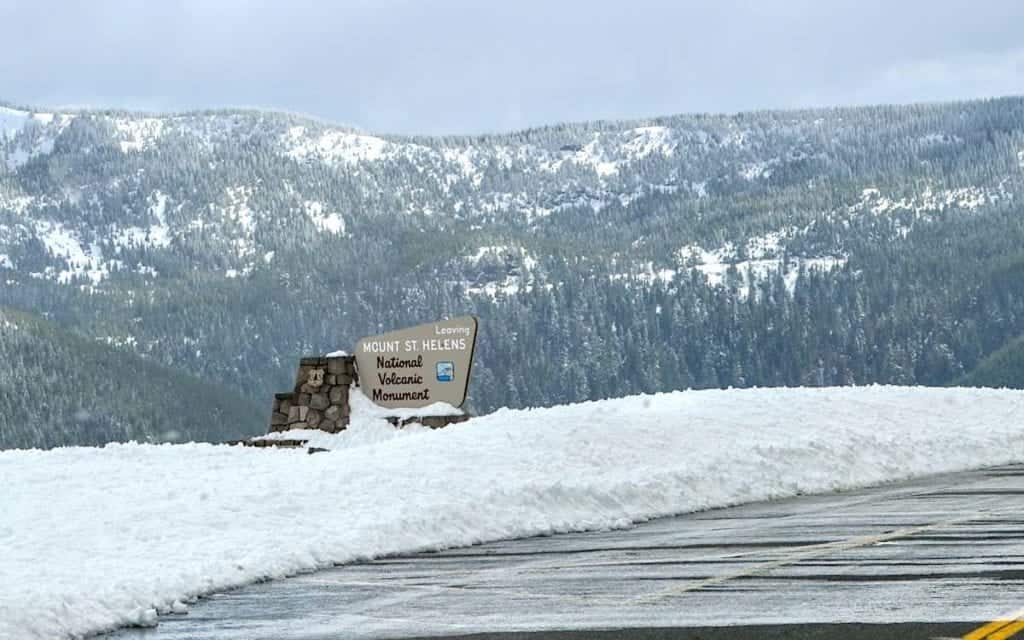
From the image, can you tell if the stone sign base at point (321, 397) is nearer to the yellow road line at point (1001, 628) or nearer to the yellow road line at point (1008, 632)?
the yellow road line at point (1001, 628)

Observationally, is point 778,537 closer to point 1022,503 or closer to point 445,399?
point 1022,503

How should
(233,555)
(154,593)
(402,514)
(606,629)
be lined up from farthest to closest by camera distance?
(402,514) → (233,555) → (154,593) → (606,629)

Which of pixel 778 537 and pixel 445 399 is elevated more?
pixel 445 399

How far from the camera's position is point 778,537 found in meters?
16.5

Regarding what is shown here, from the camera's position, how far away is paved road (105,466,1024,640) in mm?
11367

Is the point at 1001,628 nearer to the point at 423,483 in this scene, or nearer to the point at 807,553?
the point at 807,553

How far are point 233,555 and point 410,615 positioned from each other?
376 centimetres

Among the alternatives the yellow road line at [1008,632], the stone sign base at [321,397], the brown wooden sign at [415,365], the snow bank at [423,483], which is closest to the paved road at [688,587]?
the yellow road line at [1008,632]

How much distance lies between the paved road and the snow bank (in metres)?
0.62

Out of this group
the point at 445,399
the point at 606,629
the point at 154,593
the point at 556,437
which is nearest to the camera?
the point at 606,629

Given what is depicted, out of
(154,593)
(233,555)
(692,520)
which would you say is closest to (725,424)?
(692,520)

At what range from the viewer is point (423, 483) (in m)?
19.4

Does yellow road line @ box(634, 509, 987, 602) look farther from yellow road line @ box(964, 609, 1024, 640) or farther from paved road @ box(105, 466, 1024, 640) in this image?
yellow road line @ box(964, 609, 1024, 640)

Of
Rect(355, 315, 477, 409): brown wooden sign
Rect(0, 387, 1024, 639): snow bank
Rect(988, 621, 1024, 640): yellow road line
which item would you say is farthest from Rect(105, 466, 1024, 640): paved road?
Rect(355, 315, 477, 409): brown wooden sign
